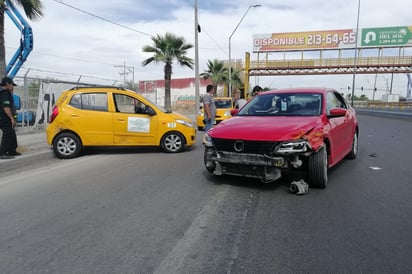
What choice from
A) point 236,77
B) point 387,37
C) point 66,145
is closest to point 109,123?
point 66,145

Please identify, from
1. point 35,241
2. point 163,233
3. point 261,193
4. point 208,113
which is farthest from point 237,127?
point 208,113

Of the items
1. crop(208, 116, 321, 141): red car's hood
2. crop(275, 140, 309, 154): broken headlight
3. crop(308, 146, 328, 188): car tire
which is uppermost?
crop(208, 116, 321, 141): red car's hood

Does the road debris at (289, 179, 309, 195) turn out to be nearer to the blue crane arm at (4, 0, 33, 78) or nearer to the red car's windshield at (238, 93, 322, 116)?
the red car's windshield at (238, 93, 322, 116)

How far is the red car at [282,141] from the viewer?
4148 mm

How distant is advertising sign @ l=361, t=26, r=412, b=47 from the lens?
4384 cm

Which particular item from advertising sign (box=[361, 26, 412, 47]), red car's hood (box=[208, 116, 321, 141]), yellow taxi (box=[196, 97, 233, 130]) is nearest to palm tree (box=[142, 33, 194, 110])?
yellow taxi (box=[196, 97, 233, 130])

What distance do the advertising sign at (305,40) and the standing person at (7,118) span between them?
148 feet

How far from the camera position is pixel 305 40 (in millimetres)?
45781

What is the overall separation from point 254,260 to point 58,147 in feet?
20.7

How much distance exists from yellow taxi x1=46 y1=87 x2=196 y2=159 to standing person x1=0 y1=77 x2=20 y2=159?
81 cm

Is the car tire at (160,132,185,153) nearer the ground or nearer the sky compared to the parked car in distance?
nearer the ground

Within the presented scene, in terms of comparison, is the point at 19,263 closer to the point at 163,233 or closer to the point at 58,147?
the point at 163,233

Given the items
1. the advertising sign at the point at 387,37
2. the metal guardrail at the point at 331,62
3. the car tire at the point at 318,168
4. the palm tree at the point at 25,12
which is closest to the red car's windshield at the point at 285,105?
the car tire at the point at 318,168

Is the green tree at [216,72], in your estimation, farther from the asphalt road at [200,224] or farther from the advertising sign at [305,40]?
the asphalt road at [200,224]
